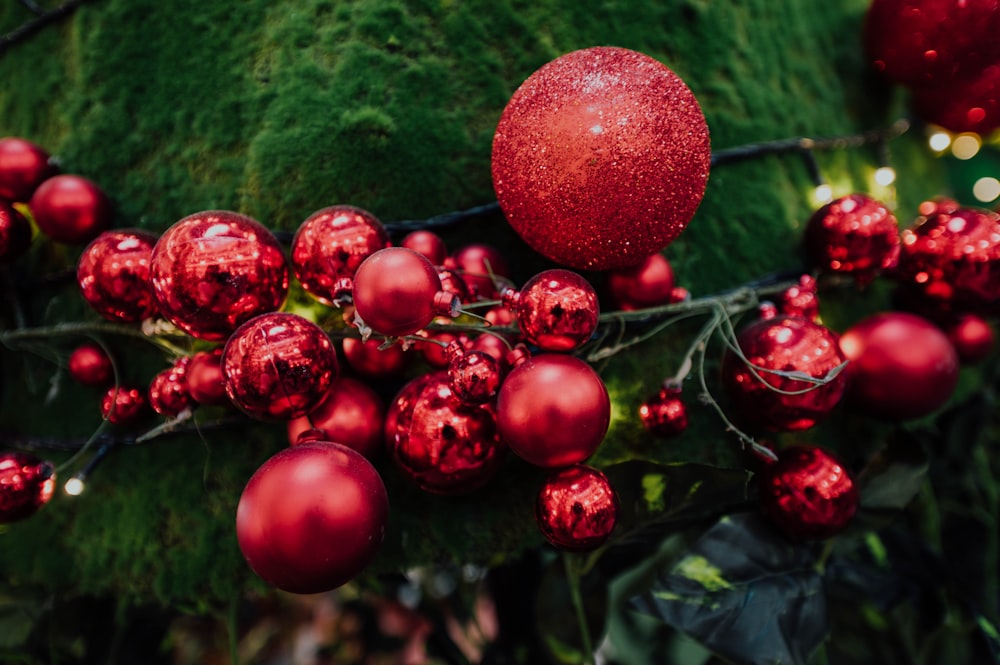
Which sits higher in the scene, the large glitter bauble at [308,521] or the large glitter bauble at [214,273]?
the large glitter bauble at [214,273]

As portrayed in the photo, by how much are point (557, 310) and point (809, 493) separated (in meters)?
0.31

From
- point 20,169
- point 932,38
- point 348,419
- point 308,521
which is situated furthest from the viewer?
point 932,38

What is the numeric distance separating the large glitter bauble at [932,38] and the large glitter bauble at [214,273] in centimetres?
84

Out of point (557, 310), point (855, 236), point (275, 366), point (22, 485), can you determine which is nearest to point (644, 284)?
point (557, 310)

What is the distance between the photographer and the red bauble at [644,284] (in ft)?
1.86

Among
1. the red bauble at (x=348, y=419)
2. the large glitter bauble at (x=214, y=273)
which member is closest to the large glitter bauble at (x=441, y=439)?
the red bauble at (x=348, y=419)

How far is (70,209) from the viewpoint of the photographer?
60cm

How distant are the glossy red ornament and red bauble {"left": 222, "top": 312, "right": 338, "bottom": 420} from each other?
174 mm

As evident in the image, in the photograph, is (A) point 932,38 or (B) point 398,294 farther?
(A) point 932,38

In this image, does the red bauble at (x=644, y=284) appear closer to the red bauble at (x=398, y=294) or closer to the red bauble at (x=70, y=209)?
the red bauble at (x=398, y=294)

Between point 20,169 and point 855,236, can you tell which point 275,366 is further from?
point 855,236

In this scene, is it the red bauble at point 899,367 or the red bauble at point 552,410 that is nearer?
the red bauble at point 552,410

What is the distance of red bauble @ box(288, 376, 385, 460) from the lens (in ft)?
1.68

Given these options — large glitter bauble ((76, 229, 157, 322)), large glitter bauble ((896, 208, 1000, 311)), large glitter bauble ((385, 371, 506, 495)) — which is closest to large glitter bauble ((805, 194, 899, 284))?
large glitter bauble ((896, 208, 1000, 311))
